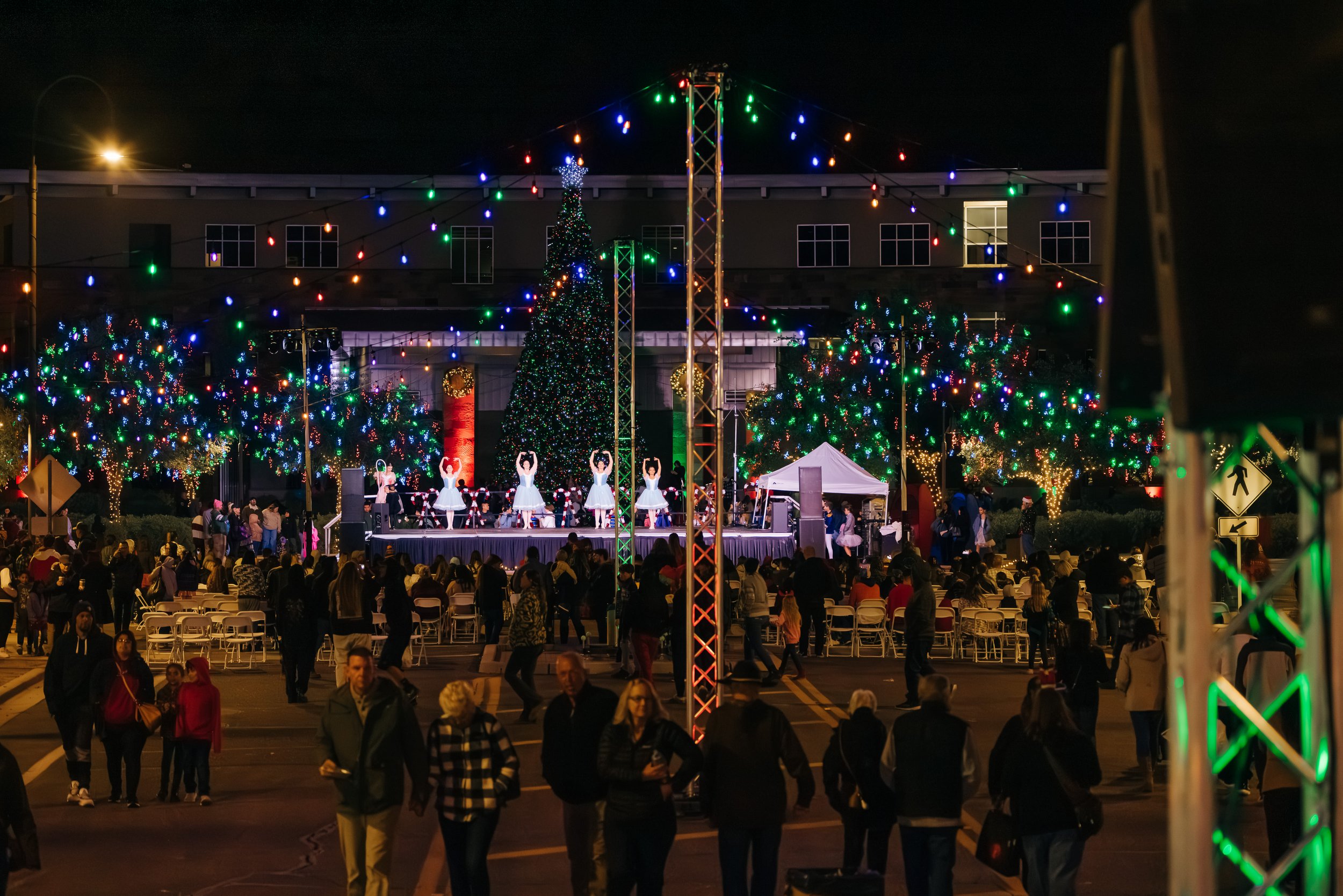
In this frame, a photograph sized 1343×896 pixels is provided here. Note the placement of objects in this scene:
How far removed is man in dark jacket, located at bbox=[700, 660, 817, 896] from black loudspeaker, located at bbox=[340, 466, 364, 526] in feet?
105

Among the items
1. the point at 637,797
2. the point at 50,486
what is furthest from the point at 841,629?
the point at 637,797

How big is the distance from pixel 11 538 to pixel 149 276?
30590mm

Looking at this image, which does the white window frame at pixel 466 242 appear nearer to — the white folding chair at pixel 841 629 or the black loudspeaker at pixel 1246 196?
the white folding chair at pixel 841 629

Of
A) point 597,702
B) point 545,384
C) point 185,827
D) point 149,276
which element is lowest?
point 185,827

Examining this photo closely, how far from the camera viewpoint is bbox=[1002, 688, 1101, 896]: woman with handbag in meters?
8.60

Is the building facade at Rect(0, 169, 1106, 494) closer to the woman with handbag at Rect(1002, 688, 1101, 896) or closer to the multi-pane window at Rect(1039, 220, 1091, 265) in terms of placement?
the multi-pane window at Rect(1039, 220, 1091, 265)

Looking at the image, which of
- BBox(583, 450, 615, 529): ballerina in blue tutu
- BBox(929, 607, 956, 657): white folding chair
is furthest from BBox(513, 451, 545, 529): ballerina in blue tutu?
BBox(929, 607, 956, 657): white folding chair

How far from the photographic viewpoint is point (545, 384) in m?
52.7

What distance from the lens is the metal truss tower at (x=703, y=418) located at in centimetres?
1386

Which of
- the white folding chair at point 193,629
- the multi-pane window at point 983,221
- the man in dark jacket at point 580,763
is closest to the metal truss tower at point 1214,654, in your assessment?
the man in dark jacket at point 580,763

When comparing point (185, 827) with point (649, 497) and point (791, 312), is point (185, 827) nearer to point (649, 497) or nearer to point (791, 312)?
point (649, 497)

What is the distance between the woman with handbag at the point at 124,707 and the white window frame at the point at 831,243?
53373 mm

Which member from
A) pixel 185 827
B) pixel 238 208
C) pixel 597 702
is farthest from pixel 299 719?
pixel 238 208

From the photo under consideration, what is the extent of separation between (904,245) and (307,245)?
23.0 m
